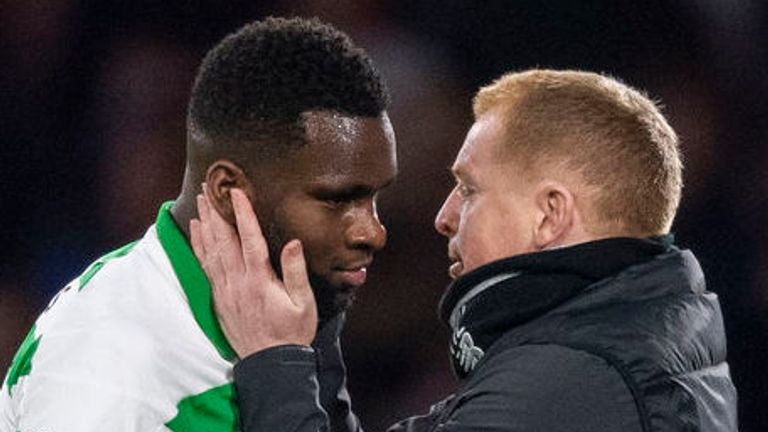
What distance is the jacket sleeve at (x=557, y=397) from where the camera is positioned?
5.74 feet

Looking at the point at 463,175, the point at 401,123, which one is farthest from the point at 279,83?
the point at 401,123

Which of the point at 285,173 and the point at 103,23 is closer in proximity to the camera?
the point at 285,173

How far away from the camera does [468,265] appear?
6.63ft

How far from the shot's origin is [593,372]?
5.78 ft

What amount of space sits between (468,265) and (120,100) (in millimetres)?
1572

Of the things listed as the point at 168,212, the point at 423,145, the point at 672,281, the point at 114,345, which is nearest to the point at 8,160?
the point at 423,145

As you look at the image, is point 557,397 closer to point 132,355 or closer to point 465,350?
point 465,350

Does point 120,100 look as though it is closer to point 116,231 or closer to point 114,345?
point 116,231

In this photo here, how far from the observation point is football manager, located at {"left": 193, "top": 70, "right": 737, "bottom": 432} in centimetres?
177

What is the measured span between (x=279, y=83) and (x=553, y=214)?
1.34 ft

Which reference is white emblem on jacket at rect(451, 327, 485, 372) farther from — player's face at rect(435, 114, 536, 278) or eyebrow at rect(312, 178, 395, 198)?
eyebrow at rect(312, 178, 395, 198)

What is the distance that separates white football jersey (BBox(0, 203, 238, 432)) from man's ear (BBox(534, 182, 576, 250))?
452 mm

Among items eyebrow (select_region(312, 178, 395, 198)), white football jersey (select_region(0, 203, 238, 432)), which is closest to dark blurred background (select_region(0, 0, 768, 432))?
white football jersey (select_region(0, 203, 238, 432))

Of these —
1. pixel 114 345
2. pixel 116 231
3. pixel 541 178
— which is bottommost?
pixel 116 231
